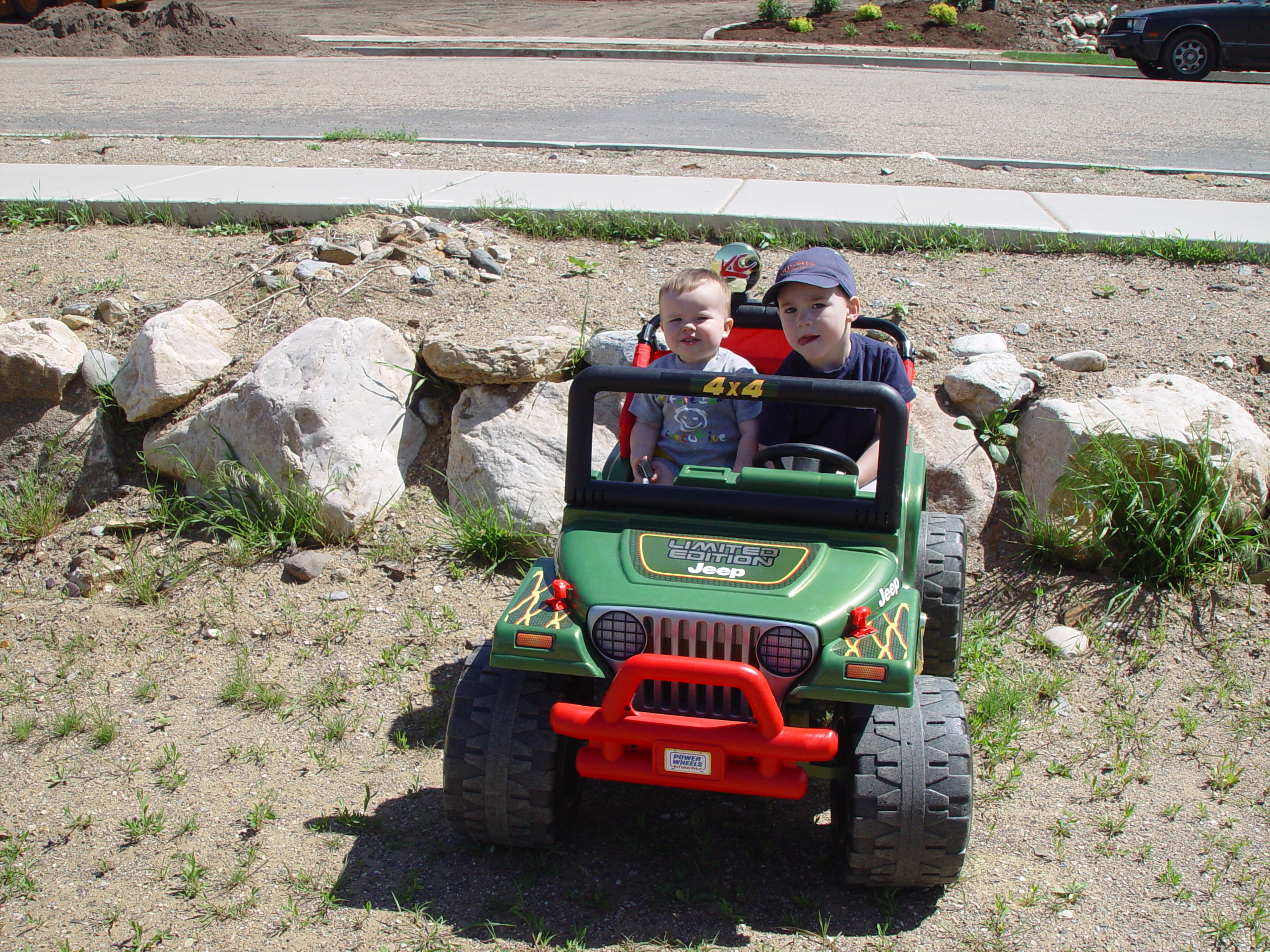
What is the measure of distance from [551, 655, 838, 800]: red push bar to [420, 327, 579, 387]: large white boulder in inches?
94.1

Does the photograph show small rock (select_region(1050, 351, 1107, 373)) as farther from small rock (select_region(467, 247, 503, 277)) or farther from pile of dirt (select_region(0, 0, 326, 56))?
pile of dirt (select_region(0, 0, 326, 56))

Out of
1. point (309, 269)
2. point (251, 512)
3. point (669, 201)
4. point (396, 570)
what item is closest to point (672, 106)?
point (669, 201)

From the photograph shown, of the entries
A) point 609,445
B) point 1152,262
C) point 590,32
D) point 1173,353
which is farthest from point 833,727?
point 590,32

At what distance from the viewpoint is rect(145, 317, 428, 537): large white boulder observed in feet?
14.9

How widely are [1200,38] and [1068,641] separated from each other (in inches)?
514

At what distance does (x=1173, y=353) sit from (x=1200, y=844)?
2.55m

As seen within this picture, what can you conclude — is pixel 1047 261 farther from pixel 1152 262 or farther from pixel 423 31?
pixel 423 31

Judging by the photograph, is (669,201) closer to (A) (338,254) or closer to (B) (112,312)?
(A) (338,254)

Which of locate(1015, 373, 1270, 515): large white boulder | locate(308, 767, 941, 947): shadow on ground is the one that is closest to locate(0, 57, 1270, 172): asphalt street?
locate(1015, 373, 1270, 515): large white boulder

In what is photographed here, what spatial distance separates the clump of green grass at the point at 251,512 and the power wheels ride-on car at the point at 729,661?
1.79 meters

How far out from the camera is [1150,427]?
420 centimetres

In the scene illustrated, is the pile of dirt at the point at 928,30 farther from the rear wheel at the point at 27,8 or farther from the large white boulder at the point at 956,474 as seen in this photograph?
the large white boulder at the point at 956,474

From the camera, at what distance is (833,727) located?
9.43 feet

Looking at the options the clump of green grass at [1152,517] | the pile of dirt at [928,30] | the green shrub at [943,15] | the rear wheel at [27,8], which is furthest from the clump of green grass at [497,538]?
the rear wheel at [27,8]
